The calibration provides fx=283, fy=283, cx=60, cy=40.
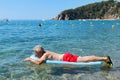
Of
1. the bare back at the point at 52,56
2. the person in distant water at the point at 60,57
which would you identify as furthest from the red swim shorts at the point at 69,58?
the bare back at the point at 52,56

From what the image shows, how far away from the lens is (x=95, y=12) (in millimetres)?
182125

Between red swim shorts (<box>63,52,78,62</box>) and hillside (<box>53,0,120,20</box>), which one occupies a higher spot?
red swim shorts (<box>63,52,78,62</box>)

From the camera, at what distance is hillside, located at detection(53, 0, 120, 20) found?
551 feet

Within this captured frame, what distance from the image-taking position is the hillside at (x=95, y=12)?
167850mm

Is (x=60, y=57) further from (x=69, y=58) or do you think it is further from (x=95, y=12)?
(x=95, y=12)

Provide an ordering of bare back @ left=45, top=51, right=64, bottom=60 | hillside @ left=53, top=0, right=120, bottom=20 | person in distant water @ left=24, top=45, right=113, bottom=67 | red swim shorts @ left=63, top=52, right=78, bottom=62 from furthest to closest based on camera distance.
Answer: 1. hillside @ left=53, top=0, right=120, bottom=20
2. bare back @ left=45, top=51, right=64, bottom=60
3. red swim shorts @ left=63, top=52, right=78, bottom=62
4. person in distant water @ left=24, top=45, right=113, bottom=67

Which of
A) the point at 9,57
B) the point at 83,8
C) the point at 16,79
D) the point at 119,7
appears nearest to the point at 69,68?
the point at 16,79

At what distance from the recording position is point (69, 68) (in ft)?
35.4

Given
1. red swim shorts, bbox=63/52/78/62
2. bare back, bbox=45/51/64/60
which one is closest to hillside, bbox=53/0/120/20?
bare back, bbox=45/51/64/60

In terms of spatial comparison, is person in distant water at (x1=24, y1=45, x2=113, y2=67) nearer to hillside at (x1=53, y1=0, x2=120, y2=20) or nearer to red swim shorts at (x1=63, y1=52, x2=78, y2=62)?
red swim shorts at (x1=63, y1=52, x2=78, y2=62)

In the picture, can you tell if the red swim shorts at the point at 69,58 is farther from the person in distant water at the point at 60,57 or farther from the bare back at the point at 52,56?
the bare back at the point at 52,56

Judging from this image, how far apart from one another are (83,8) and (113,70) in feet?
605

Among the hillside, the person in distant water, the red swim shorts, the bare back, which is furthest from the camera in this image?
the hillside

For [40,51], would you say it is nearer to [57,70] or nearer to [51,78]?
[57,70]
